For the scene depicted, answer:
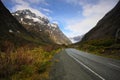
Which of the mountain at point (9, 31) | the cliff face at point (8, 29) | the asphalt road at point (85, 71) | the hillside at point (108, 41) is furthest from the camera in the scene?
the cliff face at point (8, 29)

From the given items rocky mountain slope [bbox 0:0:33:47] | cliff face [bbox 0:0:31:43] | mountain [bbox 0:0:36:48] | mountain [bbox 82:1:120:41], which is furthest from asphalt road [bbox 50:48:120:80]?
cliff face [bbox 0:0:31:43]

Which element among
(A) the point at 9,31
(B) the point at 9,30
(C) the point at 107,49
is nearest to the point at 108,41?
(C) the point at 107,49

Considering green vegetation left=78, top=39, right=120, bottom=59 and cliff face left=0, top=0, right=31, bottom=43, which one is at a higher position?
cliff face left=0, top=0, right=31, bottom=43

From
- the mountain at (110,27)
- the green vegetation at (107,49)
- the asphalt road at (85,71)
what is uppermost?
the mountain at (110,27)

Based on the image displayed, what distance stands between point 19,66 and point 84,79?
13.3 ft

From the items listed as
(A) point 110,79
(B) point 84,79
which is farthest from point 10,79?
(A) point 110,79

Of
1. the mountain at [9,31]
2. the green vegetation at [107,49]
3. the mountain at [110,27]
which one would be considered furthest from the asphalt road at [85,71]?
the mountain at [110,27]

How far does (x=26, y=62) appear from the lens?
10.5 m

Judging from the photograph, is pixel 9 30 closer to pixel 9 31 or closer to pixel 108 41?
pixel 9 31

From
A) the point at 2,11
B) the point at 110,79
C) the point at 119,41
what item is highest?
the point at 2,11

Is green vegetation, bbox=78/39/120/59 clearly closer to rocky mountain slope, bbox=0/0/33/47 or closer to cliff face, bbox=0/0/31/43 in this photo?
rocky mountain slope, bbox=0/0/33/47

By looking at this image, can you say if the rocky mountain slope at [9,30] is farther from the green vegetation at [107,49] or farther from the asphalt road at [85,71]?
the asphalt road at [85,71]

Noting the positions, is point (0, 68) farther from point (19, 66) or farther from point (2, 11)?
point (2, 11)

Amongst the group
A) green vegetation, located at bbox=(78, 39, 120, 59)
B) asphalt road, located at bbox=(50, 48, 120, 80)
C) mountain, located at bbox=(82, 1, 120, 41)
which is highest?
mountain, located at bbox=(82, 1, 120, 41)
